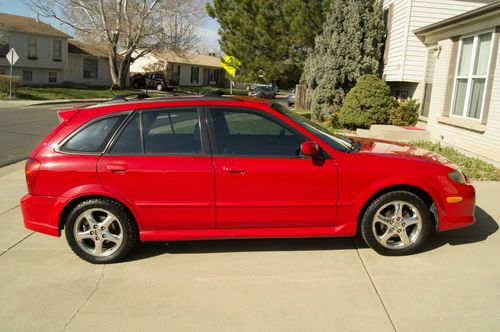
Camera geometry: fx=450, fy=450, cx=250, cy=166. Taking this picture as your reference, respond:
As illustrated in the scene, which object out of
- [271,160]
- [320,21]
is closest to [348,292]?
[271,160]

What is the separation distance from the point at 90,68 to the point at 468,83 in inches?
1685

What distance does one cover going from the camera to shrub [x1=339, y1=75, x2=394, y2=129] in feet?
42.7

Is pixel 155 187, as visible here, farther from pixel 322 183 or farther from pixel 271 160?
pixel 322 183

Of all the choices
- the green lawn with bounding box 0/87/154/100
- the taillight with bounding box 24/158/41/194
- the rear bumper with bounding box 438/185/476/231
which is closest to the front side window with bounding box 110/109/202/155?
the taillight with bounding box 24/158/41/194

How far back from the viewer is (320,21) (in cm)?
1780

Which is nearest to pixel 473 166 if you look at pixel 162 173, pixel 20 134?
pixel 162 173

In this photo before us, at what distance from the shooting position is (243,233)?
14.6 feet

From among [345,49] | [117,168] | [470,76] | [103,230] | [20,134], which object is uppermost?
[345,49]

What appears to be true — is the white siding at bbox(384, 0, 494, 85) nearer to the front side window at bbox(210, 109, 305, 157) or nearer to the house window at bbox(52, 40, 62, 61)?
the front side window at bbox(210, 109, 305, 157)

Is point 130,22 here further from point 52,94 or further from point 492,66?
point 492,66

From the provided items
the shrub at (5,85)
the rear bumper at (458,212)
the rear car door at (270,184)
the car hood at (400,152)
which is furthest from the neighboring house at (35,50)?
the rear bumper at (458,212)

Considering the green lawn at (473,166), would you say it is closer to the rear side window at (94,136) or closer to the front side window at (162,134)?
the front side window at (162,134)

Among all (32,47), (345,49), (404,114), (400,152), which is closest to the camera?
(400,152)

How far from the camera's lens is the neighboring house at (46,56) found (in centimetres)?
3809
